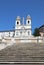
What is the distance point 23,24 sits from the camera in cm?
3734

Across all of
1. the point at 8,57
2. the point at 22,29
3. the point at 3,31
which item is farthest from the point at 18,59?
the point at 3,31

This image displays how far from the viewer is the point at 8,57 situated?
18016mm

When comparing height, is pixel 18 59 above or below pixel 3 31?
below

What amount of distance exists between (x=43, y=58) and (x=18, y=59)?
174 cm

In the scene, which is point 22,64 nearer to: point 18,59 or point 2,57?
point 18,59

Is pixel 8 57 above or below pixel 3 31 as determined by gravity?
below

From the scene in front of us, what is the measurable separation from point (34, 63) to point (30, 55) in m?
2.58

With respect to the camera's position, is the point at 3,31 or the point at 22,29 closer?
the point at 22,29

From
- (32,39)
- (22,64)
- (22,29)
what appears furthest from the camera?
(22,29)

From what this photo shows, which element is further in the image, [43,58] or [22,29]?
[22,29]

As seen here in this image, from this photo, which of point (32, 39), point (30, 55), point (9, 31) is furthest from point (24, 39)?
point (30, 55)

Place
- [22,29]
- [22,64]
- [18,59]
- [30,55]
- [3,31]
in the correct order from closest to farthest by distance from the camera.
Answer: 1. [22,64]
2. [18,59]
3. [30,55]
4. [22,29]
5. [3,31]

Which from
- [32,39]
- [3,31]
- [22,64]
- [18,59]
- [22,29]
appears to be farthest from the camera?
[3,31]

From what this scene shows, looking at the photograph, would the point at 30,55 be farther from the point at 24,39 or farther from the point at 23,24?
the point at 23,24
